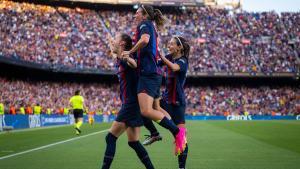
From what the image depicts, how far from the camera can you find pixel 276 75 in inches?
2347

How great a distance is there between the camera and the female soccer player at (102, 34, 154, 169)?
6770 mm

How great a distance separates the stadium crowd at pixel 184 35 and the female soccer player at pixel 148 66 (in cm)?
4261

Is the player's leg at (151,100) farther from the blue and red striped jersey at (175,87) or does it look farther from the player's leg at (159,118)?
the blue and red striped jersey at (175,87)

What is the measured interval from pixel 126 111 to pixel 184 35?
2202 inches

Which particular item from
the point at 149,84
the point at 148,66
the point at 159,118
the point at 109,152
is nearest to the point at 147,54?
the point at 148,66

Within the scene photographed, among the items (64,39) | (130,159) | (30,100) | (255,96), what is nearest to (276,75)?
(255,96)

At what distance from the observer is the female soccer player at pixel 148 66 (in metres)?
6.85

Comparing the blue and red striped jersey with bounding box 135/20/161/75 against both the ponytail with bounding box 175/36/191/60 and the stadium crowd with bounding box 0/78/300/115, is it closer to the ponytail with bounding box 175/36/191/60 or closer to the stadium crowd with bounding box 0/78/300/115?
the ponytail with bounding box 175/36/191/60

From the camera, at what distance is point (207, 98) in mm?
59250

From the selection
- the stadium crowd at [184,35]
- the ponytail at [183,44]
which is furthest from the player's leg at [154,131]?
the stadium crowd at [184,35]

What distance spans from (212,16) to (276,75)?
1323 cm

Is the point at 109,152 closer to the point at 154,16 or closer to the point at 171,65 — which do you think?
the point at 171,65

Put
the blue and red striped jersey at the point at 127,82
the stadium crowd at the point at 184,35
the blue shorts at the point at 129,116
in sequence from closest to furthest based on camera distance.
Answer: the blue shorts at the point at 129,116 → the blue and red striped jersey at the point at 127,82 → the stadium crowd at the point at 184,35

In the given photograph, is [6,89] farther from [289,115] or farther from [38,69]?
[289,115]
